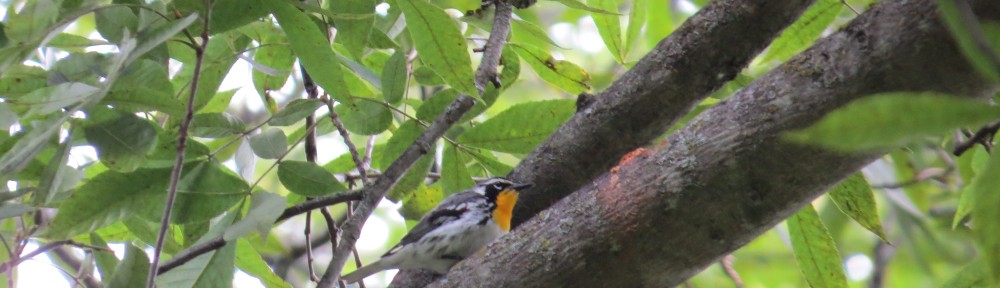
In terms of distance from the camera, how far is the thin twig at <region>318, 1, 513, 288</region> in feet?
8.18

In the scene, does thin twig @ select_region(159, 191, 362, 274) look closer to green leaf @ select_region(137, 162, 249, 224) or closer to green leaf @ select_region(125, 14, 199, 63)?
green leaf @ select_region(137, 162, 249, 224)

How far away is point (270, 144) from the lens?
9.52 ft

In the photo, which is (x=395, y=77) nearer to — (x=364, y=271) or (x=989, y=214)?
(x=364, y=271)

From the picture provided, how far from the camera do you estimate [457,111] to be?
275 cm

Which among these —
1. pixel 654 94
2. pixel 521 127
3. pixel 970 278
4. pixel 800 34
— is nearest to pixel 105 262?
pixel 521 127

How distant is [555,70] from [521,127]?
0.30m

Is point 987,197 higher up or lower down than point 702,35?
lower down

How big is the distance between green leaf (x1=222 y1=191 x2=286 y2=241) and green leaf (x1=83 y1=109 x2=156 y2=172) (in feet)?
1.10

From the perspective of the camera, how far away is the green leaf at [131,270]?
7.86 feet

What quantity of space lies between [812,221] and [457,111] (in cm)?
111

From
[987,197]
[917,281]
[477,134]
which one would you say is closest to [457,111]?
[477,134]

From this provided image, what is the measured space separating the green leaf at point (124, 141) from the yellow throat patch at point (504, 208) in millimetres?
1225

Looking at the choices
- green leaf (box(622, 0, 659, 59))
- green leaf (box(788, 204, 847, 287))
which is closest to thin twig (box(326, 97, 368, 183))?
green leaf (box(622, 0, 659, 59))

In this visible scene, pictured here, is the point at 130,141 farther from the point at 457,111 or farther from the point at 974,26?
the point at 974,26
